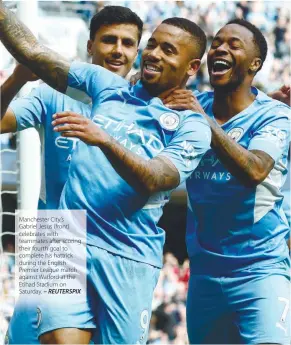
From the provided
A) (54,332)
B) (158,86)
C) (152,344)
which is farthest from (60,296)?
(152,344)

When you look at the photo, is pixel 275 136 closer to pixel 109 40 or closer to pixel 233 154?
pixel 233 154

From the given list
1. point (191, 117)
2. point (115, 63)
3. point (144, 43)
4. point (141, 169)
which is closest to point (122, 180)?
point (141, 169)

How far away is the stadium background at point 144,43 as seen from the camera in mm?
12828

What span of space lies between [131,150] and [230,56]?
120 centimetres

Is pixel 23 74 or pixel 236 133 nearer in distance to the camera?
pixel 23 74

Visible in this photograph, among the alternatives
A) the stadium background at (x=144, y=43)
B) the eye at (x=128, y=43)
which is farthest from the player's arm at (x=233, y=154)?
the stadium background at (x=144, y=43)

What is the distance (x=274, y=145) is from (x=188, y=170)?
861 mm

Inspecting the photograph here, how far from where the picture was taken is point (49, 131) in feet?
17.8

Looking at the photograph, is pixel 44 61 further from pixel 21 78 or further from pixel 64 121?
pixel 64 121

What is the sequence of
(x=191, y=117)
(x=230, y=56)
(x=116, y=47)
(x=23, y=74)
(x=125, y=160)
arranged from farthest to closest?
1. (x=116, y=47)
2. (x=230, y=56)
3. (x=23, y=74)
4. (x=191, y=117)
5. (x=125, y=160)

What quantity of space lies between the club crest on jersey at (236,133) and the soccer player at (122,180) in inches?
25.1

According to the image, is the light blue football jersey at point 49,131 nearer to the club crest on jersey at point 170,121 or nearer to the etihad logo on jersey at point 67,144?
the etihad logo on jersey at point 67,144

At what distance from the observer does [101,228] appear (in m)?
4.74

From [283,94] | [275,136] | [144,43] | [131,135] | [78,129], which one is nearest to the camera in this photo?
[78,129]
